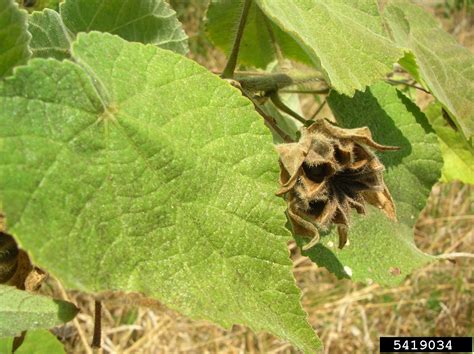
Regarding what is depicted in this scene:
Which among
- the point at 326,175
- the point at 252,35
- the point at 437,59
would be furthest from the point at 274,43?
the point at 326,175

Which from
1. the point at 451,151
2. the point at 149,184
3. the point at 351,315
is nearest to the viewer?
the point at 149,184

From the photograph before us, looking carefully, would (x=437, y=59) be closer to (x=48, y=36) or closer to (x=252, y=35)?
(x=252, y=35)

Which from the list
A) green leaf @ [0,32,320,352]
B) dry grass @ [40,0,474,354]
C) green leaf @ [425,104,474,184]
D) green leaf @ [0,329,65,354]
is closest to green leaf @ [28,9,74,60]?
green leaf @ [0,32,320,352]

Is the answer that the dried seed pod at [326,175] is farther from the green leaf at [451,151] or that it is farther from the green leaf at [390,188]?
the green leaf at [451,151]

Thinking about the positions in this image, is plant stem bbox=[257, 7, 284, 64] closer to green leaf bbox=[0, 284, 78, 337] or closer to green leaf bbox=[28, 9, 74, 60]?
green leaf bbox=[28, 9, 74, 60]

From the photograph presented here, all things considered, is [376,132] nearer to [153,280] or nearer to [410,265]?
[410,265]

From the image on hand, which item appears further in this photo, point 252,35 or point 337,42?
point 252,35
